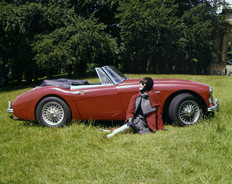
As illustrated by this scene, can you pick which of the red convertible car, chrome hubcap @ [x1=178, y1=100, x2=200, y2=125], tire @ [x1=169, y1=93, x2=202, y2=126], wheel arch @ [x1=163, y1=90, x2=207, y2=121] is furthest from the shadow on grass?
chrome hubcap @ [x1=178, y1=100, x2=200, y2=125]

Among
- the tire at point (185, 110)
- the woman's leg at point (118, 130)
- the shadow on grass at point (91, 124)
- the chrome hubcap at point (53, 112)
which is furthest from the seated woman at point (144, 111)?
the chrome hubcap at point (53, 112)

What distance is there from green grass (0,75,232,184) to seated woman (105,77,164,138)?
22 cm

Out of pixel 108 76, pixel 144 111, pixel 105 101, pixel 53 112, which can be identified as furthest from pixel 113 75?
pixel 53 112

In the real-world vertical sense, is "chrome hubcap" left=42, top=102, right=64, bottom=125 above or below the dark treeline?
below

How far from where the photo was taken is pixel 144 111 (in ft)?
17.5

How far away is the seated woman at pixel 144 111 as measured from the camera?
5.28 meters

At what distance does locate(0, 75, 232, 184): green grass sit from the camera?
338 cm

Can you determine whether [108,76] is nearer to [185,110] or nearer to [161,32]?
[185,110]

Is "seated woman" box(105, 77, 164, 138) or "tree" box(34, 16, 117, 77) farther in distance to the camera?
"tree" box(34, 16, 117, 77)

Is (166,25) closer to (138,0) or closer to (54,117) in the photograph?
(138,0)

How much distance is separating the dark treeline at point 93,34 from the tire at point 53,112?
14634 millimetres

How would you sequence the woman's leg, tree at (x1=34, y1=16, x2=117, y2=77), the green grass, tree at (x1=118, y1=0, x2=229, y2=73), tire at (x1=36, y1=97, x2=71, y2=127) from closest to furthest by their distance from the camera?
the green grass
the woman's leg
tire at (x1=36, y1=97, x2=71, y2=127)
tree at (x1=34, y1=16, x2=117, y2=77)
tree at (x1=118, y1=0, x2=229, y2=73)

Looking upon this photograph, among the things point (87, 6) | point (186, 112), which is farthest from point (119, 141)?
point (87, 6)

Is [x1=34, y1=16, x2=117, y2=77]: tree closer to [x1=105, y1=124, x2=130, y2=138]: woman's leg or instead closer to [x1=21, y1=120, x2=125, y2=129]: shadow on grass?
[x1=21, y1=120, x2=125, y2=129]: shadow on grass
